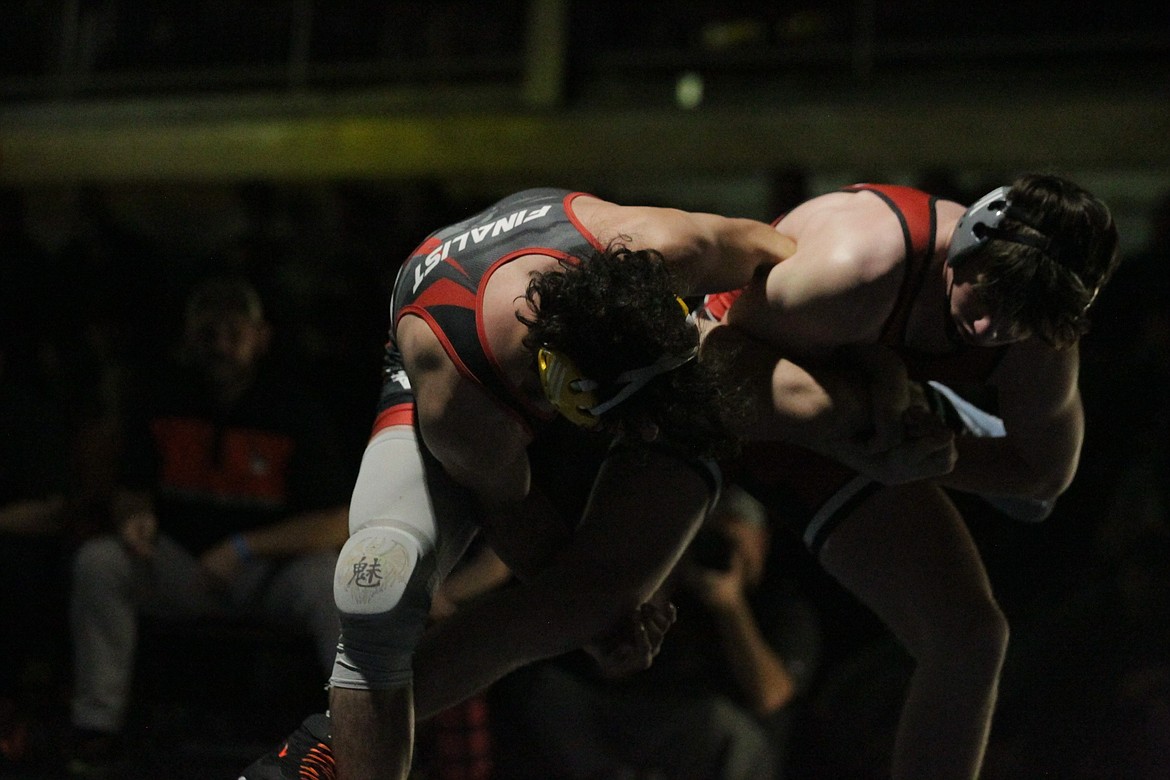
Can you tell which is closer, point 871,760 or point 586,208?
point 586,208

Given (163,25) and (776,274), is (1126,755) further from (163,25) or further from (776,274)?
(163,25)

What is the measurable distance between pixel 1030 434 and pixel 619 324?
92 centimetres

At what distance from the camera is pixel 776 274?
2.17m

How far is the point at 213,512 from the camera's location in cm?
346

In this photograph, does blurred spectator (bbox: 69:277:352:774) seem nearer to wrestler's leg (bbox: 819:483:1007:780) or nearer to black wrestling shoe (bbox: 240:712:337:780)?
black wrestling shoe (bbox: 240:712:337:780)

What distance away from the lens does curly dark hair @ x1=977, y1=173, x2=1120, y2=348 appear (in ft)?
6.81

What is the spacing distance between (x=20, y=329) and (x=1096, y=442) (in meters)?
3.59

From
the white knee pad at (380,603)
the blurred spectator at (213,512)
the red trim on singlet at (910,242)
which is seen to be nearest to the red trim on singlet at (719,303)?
the red trim on singlet at (910,242)

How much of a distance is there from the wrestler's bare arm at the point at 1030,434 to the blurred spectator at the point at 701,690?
3.41ft

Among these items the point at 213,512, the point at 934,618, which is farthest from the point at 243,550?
the point at 934,618

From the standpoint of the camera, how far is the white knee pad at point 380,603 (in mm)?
2006

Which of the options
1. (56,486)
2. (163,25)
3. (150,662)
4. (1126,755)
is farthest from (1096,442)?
(163,25)

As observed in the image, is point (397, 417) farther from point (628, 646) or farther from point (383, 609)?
point (628, 646)

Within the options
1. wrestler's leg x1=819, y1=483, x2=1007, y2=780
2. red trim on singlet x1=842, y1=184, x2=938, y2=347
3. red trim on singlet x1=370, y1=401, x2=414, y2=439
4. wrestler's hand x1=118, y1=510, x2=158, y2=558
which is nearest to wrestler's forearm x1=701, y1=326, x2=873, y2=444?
red trim on singlet x1=842, y1=184, x2=938, y2=347
